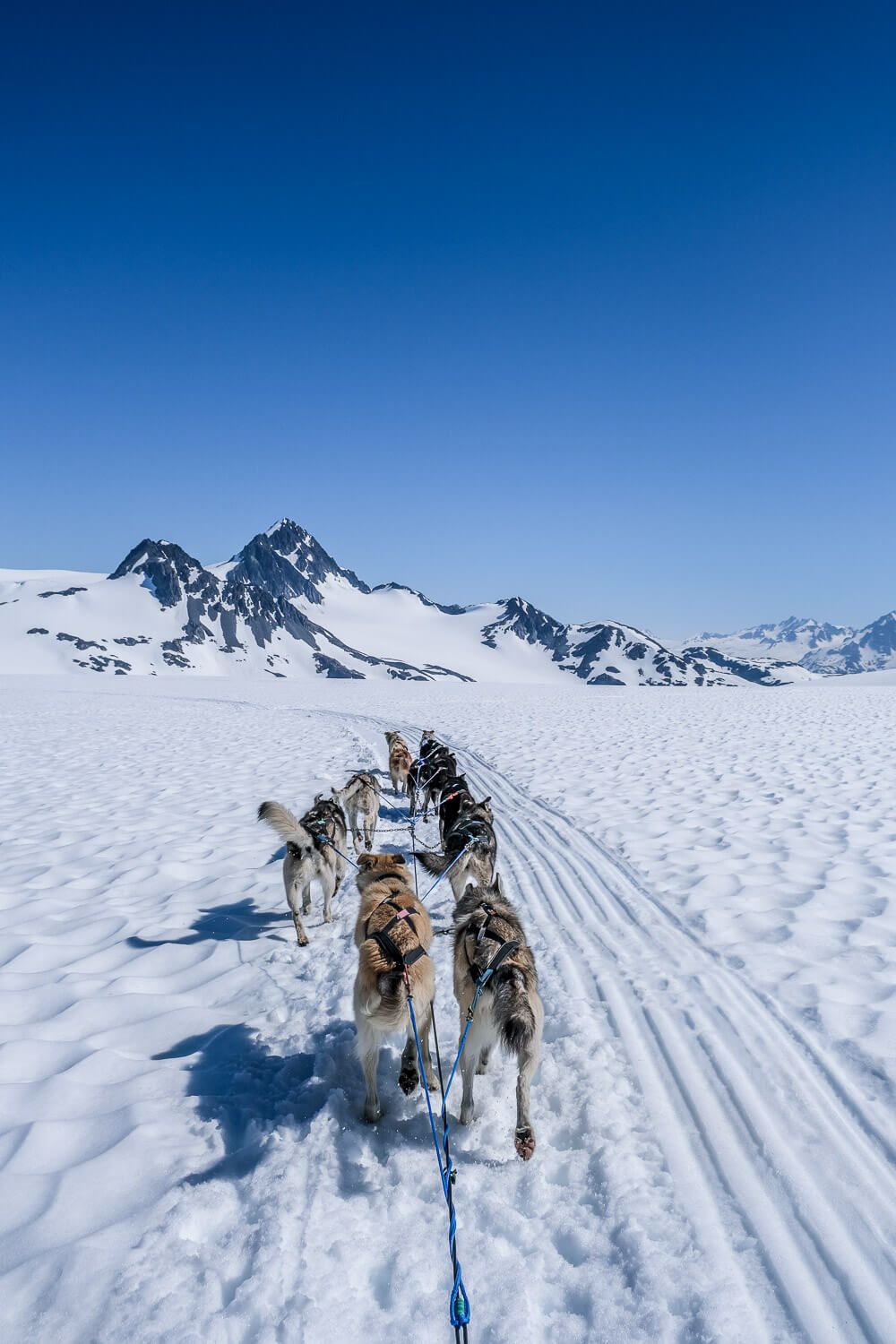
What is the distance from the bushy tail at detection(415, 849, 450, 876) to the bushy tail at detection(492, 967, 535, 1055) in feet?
12.0

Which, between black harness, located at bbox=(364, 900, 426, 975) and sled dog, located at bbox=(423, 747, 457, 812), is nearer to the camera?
black harness, located at bbox=(364, 900, 426, 975)

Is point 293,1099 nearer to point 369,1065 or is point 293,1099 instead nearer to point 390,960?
point 369,1065

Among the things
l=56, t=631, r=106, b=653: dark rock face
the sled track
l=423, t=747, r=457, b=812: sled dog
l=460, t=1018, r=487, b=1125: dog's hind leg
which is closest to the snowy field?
the sled track

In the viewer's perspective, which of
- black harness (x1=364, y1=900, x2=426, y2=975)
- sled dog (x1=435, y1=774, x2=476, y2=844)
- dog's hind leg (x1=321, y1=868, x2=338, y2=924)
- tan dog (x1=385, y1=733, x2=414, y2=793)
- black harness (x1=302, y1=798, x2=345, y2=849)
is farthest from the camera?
tan dog (x1=385, y1=733, x2=414, y2=793)

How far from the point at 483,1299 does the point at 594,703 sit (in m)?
36.8

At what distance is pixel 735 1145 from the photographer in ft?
12.7

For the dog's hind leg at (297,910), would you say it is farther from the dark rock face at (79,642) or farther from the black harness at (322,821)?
the dark rock face at (79,642)

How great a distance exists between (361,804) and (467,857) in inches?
143

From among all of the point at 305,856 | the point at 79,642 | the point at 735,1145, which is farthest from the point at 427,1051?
the point at 79,642

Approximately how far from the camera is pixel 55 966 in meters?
6.12

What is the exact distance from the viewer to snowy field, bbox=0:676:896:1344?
117 inches

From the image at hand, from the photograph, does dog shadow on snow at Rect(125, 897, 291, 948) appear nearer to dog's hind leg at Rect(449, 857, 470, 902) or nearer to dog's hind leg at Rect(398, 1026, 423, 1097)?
dog's hind leg at Rect(449, 857, 470, 902)

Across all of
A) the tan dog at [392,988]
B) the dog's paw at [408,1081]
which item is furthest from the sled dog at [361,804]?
the dog's paw at [408,1081]

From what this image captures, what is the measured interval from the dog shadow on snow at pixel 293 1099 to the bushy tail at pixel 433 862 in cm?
243
